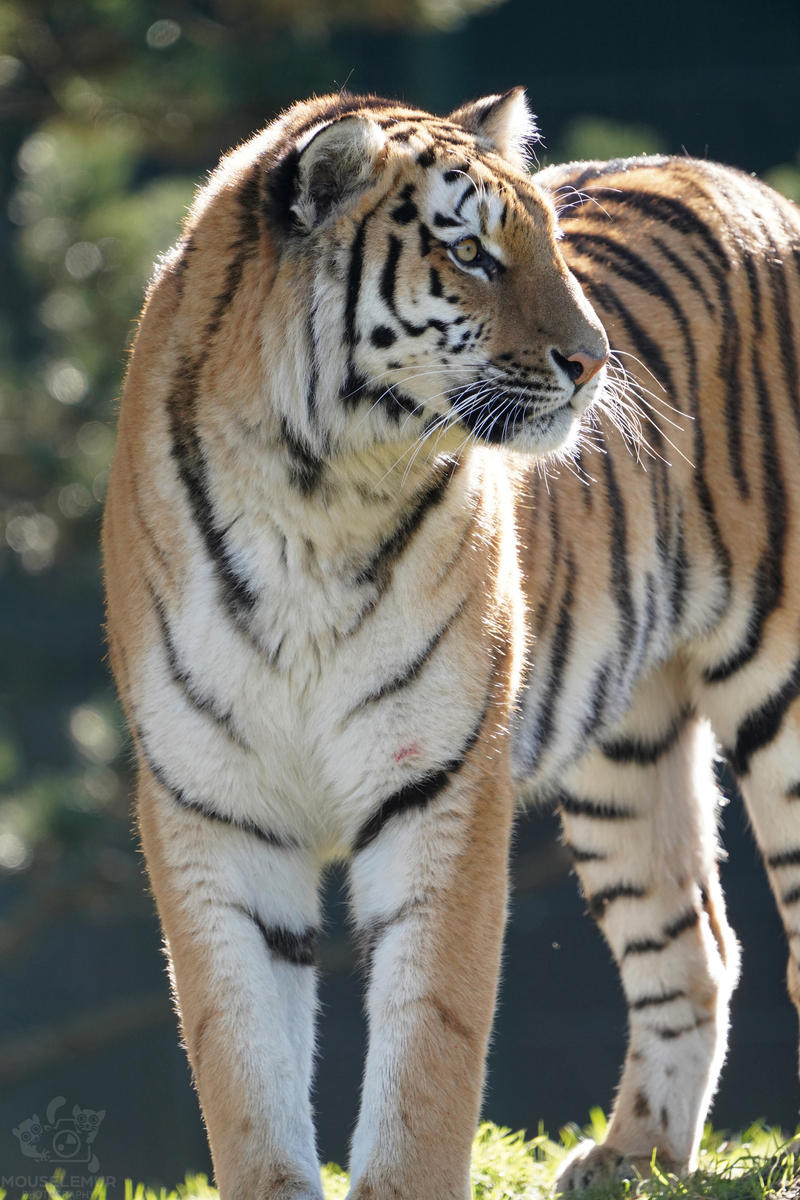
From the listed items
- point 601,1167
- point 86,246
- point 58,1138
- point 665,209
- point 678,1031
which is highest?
point 86,246

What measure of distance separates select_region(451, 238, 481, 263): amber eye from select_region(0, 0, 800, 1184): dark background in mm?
2551

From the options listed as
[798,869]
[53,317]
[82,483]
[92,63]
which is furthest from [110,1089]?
[798,869]

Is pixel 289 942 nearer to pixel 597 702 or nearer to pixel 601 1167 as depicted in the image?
pixel 597 702

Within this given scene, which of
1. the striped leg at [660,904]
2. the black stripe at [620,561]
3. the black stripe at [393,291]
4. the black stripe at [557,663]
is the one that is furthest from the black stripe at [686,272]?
the black stripe at [393,291]

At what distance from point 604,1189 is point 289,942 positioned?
809 mm

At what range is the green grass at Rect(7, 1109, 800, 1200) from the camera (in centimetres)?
278

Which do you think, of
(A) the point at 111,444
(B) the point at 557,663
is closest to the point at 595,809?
(B) the point at 557,663

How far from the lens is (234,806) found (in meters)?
2.50

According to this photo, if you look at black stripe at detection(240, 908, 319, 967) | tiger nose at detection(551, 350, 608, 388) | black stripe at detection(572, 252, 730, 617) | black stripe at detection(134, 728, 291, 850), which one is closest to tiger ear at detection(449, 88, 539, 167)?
tiger nose at detection(551, 350, 608, 388)

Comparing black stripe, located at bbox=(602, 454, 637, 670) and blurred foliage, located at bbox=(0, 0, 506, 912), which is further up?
blurred foliage, located at bbox=(0, 0, 506, 912)

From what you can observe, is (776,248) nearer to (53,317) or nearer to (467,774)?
(467,774)

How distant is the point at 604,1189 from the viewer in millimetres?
2994

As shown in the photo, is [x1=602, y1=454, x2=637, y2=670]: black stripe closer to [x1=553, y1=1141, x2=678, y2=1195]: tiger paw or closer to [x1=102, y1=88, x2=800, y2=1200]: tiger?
[x1=102, y1=88, x2=800, y2=1200]: tiger

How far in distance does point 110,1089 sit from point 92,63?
378 cm
